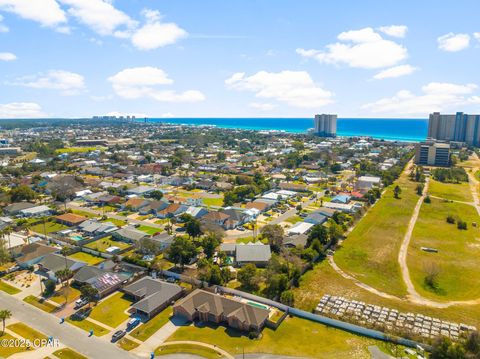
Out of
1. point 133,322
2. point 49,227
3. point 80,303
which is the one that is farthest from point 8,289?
point 49,227

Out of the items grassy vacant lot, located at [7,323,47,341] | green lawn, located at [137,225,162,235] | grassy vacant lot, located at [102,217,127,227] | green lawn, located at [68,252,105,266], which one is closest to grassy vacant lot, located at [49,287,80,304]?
grassy vacant lot, located at [7,323,47,341]

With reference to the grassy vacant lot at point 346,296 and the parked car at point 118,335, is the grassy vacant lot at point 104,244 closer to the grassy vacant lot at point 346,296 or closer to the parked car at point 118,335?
the parked car at point 118,335

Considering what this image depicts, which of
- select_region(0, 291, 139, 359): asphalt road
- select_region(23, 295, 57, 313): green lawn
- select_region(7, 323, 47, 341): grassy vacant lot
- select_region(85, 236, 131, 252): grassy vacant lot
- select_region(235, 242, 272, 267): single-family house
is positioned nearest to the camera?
select_region(0, 291, 139, 359): asphalt road

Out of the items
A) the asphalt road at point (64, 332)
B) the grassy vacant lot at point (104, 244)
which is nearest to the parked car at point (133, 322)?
the asphalt road at point (64, 332)

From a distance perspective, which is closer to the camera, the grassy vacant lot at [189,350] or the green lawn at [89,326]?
the grassy vacant lot at [189,350]

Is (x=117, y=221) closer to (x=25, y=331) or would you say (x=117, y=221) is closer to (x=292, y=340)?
(x=25, y=331)

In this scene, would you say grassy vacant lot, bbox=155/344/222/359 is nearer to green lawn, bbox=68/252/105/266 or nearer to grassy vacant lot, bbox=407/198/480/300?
green lawn, bbox=68/252/105/266
